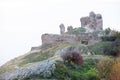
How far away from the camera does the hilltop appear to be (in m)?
A: 46.0

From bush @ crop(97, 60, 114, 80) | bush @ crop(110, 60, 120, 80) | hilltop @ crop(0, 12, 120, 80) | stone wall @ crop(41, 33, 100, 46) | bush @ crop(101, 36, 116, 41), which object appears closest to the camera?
bush @ crop(110, 60, 120, 80)

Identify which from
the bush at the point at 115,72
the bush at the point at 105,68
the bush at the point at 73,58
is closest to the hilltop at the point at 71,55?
the bush at the point at 73,58

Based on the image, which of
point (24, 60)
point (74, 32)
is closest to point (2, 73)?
point (24, 60)

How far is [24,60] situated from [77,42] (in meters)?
9.22

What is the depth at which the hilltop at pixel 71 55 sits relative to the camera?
4603 cm

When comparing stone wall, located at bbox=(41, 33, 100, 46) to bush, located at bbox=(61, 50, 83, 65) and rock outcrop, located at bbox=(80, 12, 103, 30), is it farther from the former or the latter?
bush, located at bbox=(61, 50, 83, 65)

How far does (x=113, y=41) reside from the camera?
6575 cm

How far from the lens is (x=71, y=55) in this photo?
51.3m

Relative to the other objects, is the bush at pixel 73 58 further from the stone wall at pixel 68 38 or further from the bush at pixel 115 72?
the stone wall at pixel 68 38

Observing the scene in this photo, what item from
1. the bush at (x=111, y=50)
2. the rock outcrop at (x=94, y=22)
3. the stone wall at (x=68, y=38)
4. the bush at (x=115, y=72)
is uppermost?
the rock outcrop at (x=94, y=22)

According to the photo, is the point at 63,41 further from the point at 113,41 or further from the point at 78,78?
the point at 78,78

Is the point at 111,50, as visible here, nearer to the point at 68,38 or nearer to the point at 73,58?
the point at 68,38

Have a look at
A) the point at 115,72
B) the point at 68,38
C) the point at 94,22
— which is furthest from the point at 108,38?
the point at 115,72

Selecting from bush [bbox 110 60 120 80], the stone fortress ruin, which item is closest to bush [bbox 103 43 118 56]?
the stone fortress ruin
